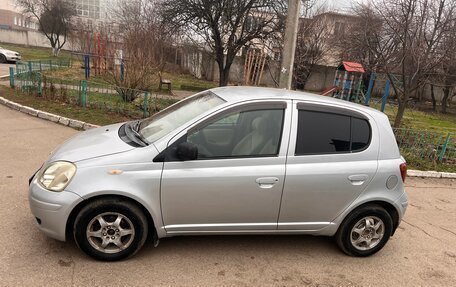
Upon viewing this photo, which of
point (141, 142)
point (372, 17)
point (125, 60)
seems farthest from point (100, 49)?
point (141, 142)

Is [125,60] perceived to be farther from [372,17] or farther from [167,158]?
[167,158]

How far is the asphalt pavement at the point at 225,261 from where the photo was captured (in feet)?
10.0

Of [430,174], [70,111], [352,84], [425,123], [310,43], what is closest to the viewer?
[430,174]

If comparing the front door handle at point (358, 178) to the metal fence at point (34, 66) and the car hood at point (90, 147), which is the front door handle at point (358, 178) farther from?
the metal fence at point (34, 66)

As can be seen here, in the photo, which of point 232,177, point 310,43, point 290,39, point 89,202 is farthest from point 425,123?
point 89,202

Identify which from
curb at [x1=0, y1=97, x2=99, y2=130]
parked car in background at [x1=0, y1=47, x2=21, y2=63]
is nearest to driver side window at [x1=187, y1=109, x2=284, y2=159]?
curb at [x1=0, y1=97, x2=99, y2=130]

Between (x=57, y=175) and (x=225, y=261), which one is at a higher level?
(x=57, y=175)

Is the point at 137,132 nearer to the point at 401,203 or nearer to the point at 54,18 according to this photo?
the point at 401,203

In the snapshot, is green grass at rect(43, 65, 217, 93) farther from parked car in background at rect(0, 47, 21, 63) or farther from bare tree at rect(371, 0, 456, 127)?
bare tree at rect(371, 0, 456, 127)

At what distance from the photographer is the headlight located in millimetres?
3074

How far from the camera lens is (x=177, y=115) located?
376 cm

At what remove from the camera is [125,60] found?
37.3ft

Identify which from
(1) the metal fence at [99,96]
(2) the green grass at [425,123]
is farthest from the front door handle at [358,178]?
(2) the green grass at [425,123]

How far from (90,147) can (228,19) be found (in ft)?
39.4
